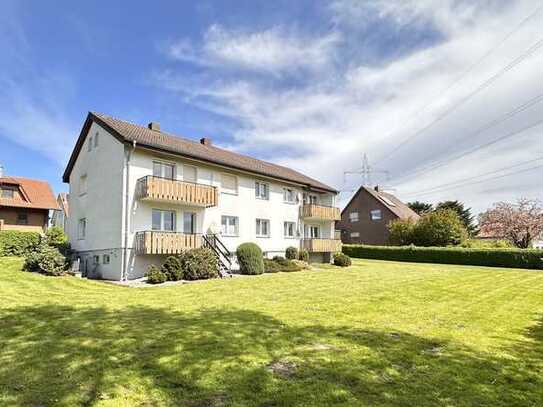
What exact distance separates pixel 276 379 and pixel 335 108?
19077 mm

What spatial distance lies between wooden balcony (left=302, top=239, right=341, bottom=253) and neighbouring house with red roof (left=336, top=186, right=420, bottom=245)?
19579 mm

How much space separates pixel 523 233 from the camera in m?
48.5

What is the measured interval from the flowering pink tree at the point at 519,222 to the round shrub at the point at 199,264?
145ft

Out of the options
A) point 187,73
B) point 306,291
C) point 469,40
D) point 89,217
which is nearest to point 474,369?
point 306,291

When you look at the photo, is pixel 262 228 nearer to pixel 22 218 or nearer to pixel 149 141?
pixel 149 141

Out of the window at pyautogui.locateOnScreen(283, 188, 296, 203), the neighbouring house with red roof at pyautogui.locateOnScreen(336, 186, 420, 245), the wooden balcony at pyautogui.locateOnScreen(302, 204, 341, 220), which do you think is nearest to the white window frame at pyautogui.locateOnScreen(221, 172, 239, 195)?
the window at pyautogui.locateOnScreen(283, 188, 296, 203)

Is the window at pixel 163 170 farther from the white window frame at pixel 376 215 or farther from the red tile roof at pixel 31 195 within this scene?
the white window frame at pixel 376 215

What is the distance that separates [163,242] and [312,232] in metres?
15.7

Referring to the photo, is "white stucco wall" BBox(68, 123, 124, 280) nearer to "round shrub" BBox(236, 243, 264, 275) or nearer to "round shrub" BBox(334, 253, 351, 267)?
"round shrub" BBox(236, 243, 264, 275)

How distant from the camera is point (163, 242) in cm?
1833

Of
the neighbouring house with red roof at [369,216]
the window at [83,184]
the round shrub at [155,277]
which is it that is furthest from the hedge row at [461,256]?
the window at [83,184]

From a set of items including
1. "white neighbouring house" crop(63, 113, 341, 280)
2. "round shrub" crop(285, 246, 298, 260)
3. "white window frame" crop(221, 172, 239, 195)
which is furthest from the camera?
"round shrub" crop(285, 246, 298, 260)

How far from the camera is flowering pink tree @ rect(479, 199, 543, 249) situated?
47438 mm

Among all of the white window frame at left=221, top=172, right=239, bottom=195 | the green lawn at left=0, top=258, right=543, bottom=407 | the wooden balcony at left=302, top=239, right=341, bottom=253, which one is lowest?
the green lawn at left=0, top=258, right=543, bottom=407
